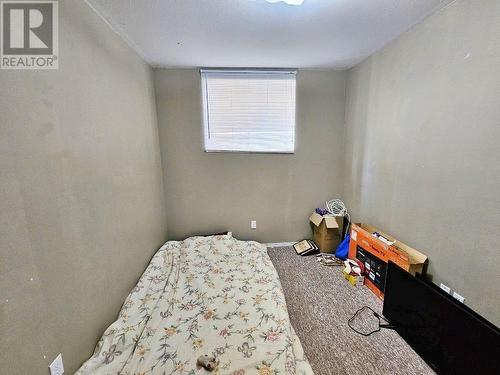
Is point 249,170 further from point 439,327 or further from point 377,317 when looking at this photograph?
point 439,327

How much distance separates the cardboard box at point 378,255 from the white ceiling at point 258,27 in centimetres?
176

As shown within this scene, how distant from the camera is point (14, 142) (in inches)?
34.8

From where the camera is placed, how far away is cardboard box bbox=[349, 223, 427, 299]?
1.63 metres

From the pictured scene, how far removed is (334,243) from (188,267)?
1831 mm

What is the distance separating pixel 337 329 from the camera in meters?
1.60

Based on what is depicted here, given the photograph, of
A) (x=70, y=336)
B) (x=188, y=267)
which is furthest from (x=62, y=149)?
(x=188, y=267)

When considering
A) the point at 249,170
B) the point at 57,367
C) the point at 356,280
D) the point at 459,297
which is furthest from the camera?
the point at 249,170

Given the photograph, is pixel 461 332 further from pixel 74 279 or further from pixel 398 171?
pixel 74 279

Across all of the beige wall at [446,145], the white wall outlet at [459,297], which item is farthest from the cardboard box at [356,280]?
the white wall outlet at [459,297]

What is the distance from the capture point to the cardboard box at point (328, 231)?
8.70 feet

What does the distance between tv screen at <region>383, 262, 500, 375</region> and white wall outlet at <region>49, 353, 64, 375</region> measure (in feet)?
6.73

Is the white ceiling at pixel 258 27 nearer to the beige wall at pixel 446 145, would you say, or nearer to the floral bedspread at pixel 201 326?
the beige wall at pixel 446 145

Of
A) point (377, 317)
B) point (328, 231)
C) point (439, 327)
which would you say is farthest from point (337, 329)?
point (328, 231)

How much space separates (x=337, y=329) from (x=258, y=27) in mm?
2408
